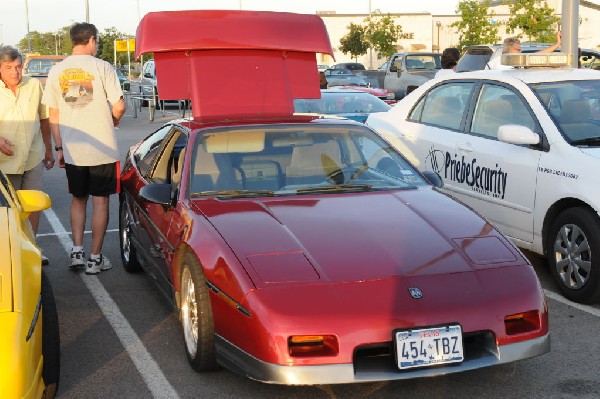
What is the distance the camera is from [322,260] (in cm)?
440

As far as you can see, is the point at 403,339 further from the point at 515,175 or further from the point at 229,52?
the point at 229,52

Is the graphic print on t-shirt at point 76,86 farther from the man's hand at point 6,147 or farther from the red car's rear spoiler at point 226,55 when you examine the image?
the red car's rear spoiler at point 226,55

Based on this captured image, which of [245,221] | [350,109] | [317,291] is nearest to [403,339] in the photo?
[317,291]

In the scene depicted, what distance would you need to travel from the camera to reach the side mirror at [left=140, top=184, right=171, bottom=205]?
539 cm

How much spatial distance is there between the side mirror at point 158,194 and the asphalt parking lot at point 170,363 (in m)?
0.81

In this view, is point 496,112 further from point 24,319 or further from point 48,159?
point 24,319

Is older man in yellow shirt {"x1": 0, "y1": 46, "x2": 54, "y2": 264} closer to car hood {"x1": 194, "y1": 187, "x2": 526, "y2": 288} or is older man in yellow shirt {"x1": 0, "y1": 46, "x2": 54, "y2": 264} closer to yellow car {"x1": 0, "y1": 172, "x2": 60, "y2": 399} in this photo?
yellow car {"x1": 0, "y1": 172, "x2": 60, "y2": 399}

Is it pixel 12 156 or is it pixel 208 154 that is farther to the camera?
pixel 12 156

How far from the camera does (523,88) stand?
22.7 feet

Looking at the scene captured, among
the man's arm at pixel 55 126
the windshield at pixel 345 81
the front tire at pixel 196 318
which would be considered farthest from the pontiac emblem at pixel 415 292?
the windshield at pixel 345 81

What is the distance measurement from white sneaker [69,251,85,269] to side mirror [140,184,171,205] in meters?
1.84

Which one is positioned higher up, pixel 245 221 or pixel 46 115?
pixel 46 115

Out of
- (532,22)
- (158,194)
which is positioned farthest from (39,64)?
(158,194)

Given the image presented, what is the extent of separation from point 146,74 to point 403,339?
31.3 meters
